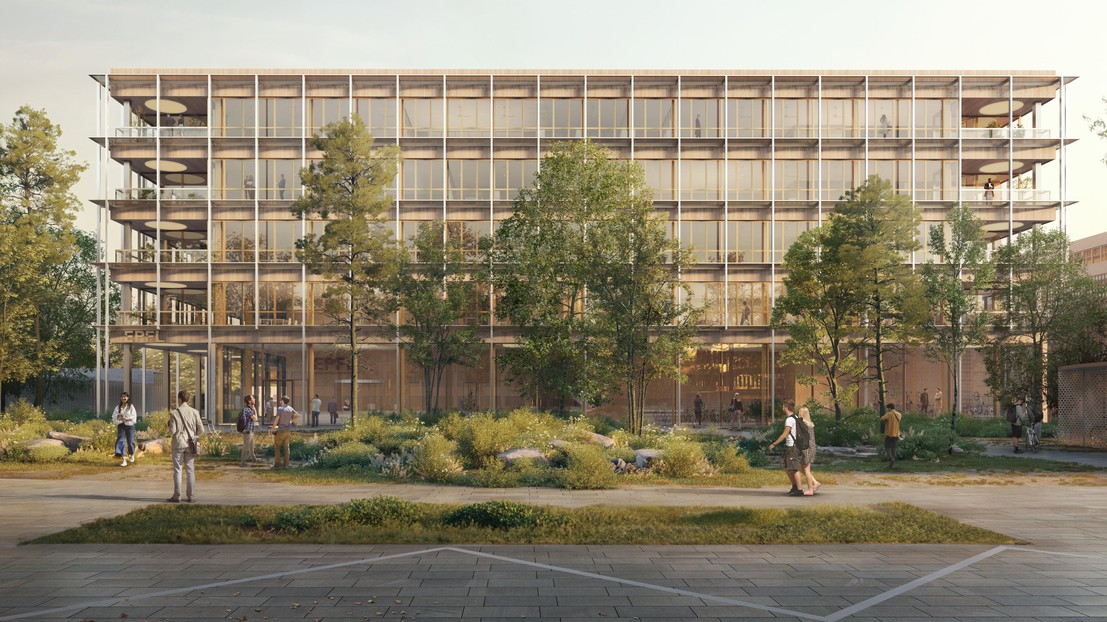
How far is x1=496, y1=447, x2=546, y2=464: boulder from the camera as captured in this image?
2070 centimetres

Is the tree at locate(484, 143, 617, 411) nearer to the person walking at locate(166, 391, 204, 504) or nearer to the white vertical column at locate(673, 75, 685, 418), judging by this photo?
the white vertical column at locate(673, 75, 685, 418)

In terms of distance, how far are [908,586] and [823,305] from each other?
1091 inches

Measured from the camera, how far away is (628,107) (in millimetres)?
53562

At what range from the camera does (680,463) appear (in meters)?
20.4

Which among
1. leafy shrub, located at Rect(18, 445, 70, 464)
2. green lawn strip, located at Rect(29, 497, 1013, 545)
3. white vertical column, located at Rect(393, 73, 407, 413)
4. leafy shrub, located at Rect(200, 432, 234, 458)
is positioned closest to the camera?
green lawn strip, located at Rect(29, 497, 1013, 545)

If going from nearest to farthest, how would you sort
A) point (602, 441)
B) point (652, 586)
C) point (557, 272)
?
point (652, 586) → point (602, 441) → point (557, 272)

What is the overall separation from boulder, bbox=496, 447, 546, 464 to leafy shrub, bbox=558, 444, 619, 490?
182 cm

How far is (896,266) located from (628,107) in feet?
74.2

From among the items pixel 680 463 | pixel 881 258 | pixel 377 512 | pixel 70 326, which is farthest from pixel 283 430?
pixel 70 326

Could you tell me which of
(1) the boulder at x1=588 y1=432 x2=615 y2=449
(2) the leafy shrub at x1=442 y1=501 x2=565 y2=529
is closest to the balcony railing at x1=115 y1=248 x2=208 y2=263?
(1) the boulder at x1=588 y1=432 x2=615 y2=449

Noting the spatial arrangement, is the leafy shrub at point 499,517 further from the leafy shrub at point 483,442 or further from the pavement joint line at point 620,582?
the leafy shrub at point 483,442

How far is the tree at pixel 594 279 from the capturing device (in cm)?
2958

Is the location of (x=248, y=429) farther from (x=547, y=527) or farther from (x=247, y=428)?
(x=547, y=527)

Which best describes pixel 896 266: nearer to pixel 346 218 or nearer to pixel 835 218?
pixel 835 218
